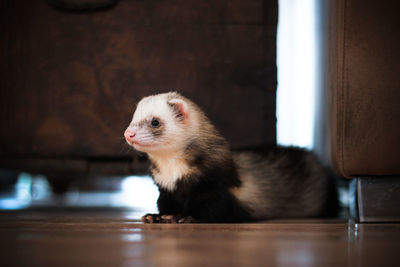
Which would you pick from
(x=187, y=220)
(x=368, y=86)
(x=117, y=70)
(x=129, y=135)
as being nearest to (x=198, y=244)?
(x=187, y=220)

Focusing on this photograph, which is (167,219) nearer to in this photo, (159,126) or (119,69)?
(159,126)

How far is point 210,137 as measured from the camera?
5.63ft

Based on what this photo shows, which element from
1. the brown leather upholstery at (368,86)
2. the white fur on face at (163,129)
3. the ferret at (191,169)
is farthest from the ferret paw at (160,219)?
the brown leather upholstery at (368,86)

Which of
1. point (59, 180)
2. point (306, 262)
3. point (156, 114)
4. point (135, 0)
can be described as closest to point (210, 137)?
point (156, 114)

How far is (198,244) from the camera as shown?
3.57 ft

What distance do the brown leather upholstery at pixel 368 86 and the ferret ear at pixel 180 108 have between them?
598 millimetres

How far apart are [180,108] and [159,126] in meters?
0.11

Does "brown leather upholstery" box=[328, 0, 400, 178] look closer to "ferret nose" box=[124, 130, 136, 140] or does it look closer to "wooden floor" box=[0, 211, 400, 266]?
"wooden floor" box=[0, 211, 400, 266]

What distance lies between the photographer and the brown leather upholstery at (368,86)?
59.5 inches

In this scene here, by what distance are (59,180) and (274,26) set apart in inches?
97.0

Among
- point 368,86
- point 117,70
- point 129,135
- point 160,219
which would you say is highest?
point 117,70

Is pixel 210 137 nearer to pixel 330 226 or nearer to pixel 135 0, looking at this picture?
pixel 330 226

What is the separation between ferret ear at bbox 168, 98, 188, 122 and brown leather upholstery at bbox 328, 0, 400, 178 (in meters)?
0.60

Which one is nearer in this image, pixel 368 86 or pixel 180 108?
pixel 368 86
